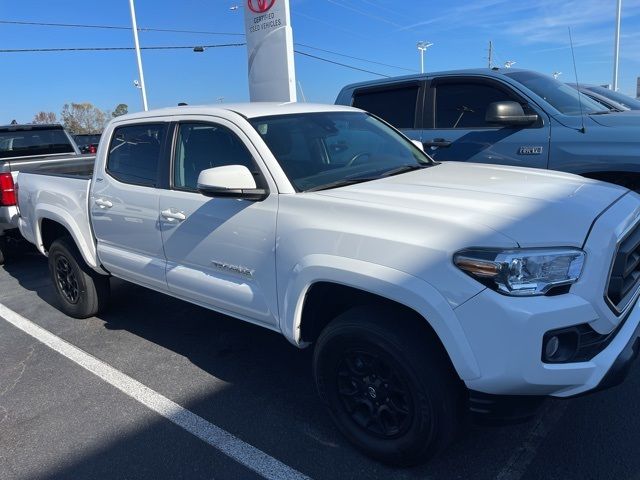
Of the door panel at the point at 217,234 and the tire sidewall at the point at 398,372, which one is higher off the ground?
the door panel at the point at 217,234

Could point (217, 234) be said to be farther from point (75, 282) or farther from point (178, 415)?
point (75, 282)

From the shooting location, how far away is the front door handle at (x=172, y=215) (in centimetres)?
341

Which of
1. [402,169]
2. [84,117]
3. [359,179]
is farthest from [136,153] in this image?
[84,117]

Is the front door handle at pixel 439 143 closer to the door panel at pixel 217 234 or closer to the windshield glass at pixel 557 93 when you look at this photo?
the windshield glass at pixel 557 93

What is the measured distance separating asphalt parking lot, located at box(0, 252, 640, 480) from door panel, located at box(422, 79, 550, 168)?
2230mm

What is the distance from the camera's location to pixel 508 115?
15.7ft

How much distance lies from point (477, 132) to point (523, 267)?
3416 mm

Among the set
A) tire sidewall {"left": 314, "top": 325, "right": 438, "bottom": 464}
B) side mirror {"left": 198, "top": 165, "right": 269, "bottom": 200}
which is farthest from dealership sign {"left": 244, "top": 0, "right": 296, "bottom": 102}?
tire sidewall {"left": 314, "top": 325, "right": 438, "bottom": 464}

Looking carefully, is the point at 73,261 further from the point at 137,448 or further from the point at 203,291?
the point at 137,448

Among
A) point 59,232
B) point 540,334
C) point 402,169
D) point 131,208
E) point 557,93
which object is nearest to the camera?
point 540,334

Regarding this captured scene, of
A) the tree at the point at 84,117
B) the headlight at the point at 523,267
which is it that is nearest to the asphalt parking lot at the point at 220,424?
the headlight at the point at 523,267

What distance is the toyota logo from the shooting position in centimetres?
988

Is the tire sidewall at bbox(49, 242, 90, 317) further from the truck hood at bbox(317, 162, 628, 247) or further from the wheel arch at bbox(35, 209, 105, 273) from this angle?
the truck hood at bbox(317, 162, 628, 247)

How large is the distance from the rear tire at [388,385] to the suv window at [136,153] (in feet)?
6.33
